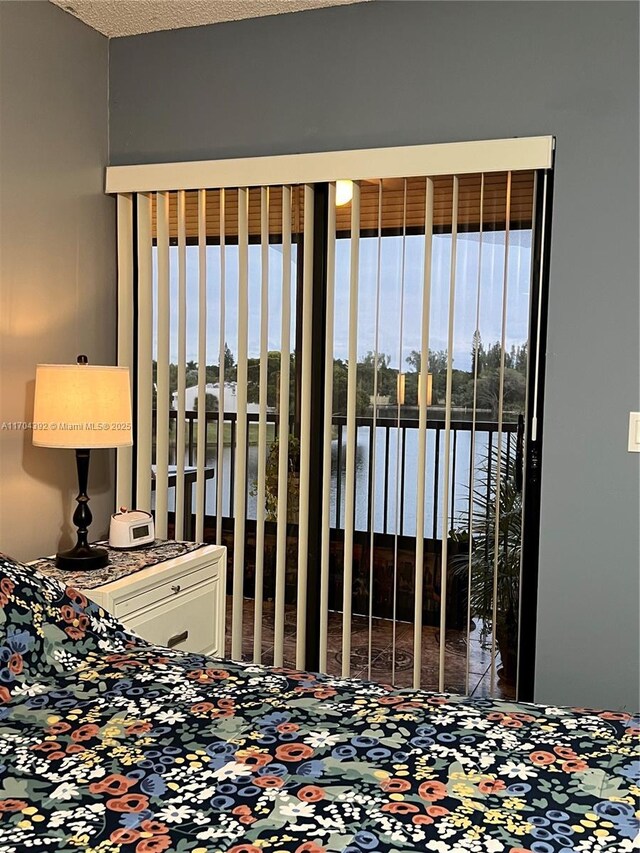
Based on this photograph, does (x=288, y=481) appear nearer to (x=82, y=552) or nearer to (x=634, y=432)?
(x=82, y=552)

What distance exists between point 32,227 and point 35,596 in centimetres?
145

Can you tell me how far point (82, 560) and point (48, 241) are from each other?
1.16 metres

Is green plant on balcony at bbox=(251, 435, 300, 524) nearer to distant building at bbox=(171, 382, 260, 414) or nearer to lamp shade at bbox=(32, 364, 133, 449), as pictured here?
distant building at bbox=(171, 382, 260, 414)

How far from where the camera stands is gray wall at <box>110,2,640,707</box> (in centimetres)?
263

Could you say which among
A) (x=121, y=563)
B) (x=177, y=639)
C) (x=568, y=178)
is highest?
(x=568, y=178)

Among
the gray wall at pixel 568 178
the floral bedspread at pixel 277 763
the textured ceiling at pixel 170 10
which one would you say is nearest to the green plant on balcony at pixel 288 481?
the gray wall at pixel 568 178

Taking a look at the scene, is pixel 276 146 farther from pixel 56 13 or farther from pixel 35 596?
pixel 35 596

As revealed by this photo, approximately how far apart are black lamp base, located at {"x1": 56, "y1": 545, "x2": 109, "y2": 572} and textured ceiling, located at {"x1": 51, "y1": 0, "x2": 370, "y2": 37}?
191 centimetres

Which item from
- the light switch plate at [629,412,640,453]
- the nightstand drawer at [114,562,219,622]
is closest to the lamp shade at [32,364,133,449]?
the nightstand drawer at [114,562,219,622]

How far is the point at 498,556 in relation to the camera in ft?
9.40

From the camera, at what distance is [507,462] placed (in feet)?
9.32

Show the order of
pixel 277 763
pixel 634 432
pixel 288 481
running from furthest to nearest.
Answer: pixel 288 481, pixel 634 432, pixel 277 763

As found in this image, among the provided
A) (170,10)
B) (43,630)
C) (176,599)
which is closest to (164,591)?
(176,599)

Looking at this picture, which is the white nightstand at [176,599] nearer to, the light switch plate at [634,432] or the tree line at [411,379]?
the tree line at [411,379]
